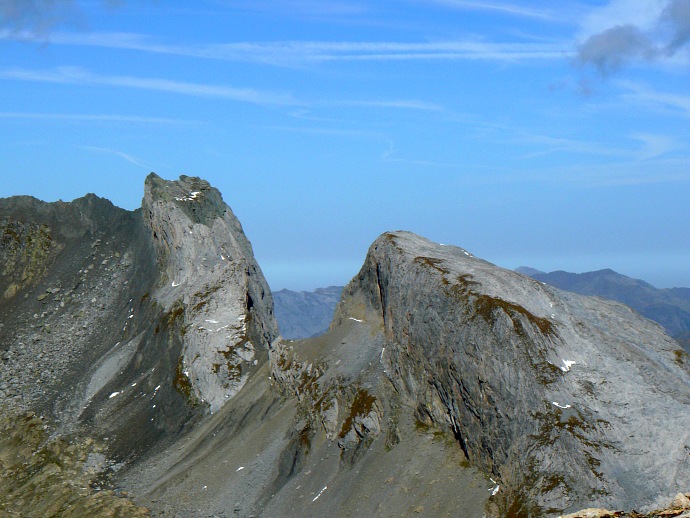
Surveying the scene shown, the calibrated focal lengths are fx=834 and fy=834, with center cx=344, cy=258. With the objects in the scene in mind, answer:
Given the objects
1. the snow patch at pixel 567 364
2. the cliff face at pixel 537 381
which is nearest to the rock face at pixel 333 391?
the cliff face at pixel 537 381

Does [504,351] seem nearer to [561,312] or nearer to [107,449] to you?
[561,312]

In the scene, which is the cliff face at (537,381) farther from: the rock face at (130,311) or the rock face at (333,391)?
the rock face at (130,311)

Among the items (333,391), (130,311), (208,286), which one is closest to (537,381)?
(333,391)

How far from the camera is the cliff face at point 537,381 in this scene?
5959cm

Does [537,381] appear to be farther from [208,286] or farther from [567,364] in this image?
[208,286]

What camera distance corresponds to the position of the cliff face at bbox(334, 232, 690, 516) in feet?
196

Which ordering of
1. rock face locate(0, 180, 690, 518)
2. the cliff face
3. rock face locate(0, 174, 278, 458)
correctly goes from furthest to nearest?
rock face locate(0, 174, 278, 458) < rock face locate(0, 180, 690, 518) < the cliff face

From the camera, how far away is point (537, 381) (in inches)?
2594

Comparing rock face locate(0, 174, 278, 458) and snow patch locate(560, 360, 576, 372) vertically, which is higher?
rock face locate(0, 174, 278, 458)

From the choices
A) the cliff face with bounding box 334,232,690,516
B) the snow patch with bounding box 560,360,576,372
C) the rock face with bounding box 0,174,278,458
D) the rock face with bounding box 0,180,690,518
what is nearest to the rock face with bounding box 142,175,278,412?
the rock face with bounding box 0,174,278,458

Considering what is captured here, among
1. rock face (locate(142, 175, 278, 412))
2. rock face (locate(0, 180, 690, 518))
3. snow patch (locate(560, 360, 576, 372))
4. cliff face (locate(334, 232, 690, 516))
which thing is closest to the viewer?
cliff face (locate(334, 232, 690, 516))

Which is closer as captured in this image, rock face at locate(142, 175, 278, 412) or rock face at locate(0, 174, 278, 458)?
rock face at locate(0, 174, 278, 458)

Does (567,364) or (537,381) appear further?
(567,364)

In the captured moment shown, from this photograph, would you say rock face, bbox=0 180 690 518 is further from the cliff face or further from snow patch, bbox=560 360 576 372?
snow patch, bbox=560 360 576 372
